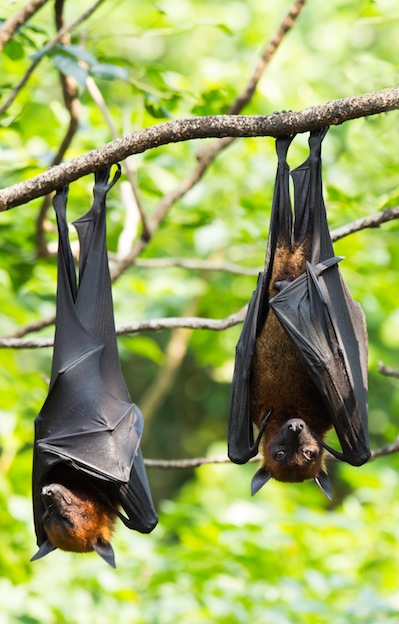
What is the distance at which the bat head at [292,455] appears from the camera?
454cm

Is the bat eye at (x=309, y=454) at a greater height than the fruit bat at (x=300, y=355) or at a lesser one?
lesser

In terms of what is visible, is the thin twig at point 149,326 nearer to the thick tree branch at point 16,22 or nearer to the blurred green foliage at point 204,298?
the blurred green foliage at point 204,298

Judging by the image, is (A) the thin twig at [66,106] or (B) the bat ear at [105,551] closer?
(B) the bat ear at [105,551]

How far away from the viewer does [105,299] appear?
4.87 metres

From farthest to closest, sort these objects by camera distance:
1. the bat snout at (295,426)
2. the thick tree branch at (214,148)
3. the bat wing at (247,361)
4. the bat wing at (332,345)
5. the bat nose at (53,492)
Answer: the thick tree branch at (214,148) < the bat nose at (53,492) < the bat wing at (247,361) < the bat snout at (295,426) < the bat wing at (332,345)

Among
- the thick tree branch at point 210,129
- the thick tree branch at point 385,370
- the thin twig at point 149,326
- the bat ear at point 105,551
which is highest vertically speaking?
the thick tree branch at point 210,129

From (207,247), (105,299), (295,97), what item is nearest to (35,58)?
(105,299)

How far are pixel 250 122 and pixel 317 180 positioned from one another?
82cm

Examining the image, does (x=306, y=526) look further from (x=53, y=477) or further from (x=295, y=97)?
(x=295, y=97)

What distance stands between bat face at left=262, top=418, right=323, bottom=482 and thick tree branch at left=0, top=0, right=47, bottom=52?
2843 millimetres

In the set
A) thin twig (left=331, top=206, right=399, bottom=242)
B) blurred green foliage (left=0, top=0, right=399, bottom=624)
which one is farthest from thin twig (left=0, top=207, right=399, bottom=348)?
blurred green foliage (left=0, top=0, right=399, bottom=624)

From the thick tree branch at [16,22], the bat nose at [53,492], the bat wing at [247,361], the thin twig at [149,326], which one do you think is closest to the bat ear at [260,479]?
the bat wing at [247,361]

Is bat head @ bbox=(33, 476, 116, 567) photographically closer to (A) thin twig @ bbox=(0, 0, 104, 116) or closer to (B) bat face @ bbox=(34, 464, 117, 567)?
(B) bat face @ bbox=(34, 464, 117, 567)

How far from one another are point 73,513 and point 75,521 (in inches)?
1.9
